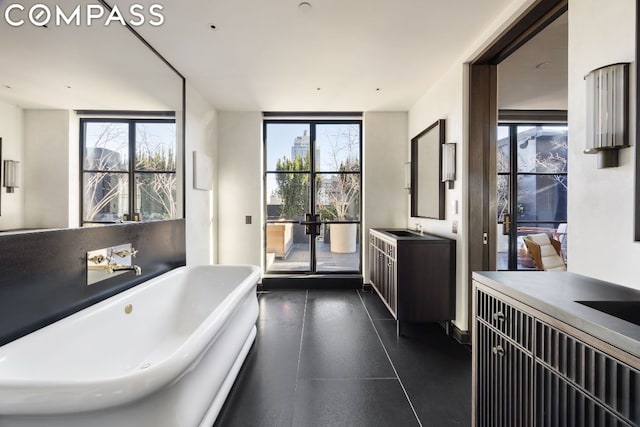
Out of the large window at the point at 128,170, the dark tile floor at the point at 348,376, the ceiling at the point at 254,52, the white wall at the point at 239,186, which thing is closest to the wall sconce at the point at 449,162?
the ceiling at the point at 254,52

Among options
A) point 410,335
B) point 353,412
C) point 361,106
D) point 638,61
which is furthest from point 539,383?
point 361,106

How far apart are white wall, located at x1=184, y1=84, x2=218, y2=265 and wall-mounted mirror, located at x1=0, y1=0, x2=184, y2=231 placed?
3.04ft

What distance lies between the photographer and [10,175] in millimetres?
1355

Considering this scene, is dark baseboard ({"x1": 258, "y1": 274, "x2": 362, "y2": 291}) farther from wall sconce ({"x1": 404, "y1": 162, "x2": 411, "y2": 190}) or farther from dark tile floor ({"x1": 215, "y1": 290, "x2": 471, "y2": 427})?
wall sconce ({"x1": 404, "y1": 162, "x2": 411, "y2": 190})

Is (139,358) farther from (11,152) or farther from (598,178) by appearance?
(598,178)

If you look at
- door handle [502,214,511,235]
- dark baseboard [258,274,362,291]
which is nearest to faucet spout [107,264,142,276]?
dark baseboard [258,274,362,291]

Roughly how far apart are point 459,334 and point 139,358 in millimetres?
2677

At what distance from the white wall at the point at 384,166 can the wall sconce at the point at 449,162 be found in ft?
4.56

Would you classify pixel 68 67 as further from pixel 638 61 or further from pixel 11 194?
pixel 638 61

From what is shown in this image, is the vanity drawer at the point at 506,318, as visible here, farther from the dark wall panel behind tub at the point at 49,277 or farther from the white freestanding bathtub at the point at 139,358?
the dark wall panel behind tub at the point at 49,277

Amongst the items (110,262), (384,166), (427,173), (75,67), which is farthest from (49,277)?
(384,166)

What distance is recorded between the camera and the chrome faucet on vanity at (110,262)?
1.84 meters

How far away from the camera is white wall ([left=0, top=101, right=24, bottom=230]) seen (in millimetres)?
1337

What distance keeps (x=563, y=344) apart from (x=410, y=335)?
2065mm
